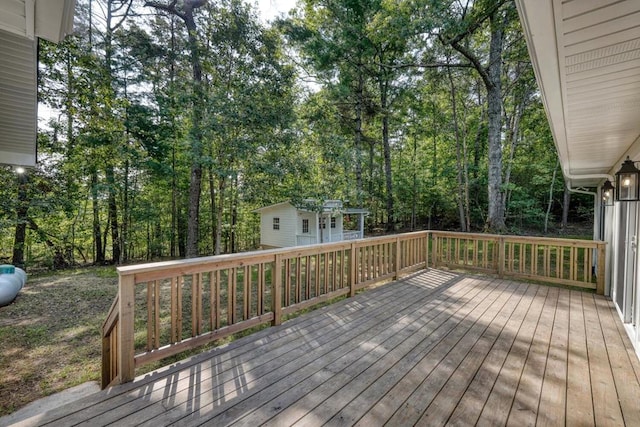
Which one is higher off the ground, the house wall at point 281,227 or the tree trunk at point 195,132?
the tree trunk at point 195,132

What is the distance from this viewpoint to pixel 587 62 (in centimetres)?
153

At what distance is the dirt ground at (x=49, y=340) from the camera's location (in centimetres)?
307

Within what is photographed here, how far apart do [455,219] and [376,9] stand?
12.7 meters

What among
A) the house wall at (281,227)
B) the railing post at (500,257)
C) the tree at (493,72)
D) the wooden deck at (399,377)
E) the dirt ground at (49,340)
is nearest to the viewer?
the wooden deck at (399,377)

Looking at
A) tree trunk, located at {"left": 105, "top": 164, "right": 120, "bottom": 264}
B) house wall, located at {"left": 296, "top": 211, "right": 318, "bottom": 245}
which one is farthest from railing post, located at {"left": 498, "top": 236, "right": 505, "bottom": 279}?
tree trunk, located at {"left": 105, "top": 164, "right": 120, "bottom": 264}

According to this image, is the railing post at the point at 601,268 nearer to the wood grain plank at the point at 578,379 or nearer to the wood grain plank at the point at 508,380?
the wood grain plank at the point at 578,379

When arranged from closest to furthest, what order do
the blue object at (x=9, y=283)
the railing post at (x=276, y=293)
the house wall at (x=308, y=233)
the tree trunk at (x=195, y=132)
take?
the railing post at (x=276, y=293) → the blue object at (x=9, y=283) → the tree trunk at (x=195, y=132) → the house wall at (x=308, y=233)

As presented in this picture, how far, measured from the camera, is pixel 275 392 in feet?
7.08

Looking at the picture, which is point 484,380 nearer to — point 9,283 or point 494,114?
point 494,114

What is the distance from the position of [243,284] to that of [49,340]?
3.40 meters

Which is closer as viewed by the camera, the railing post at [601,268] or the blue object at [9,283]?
the railing post at [601,268]

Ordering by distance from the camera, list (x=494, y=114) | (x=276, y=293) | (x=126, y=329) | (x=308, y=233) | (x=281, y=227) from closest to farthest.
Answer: (x=126, y=329) → (x=276, y=293) → (x=494, y=114) → (x=308, y=233) → (x=281, y=227)

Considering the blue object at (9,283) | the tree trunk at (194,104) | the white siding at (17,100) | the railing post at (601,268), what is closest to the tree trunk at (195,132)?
the tree trunk at (194,104)

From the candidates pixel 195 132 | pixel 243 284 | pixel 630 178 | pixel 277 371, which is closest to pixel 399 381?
pixel 277 371
